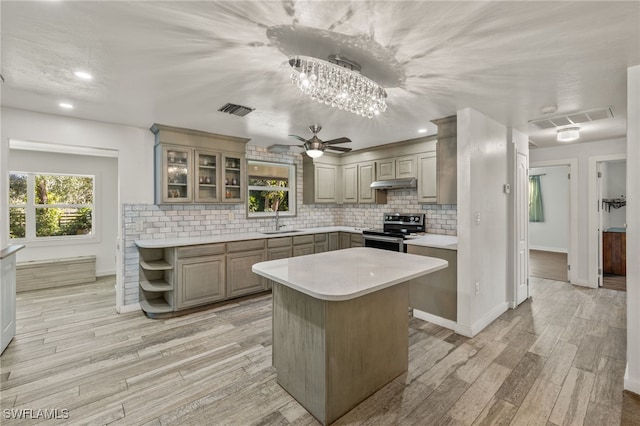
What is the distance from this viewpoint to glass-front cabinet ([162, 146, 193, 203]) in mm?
3797

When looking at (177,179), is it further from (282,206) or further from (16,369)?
(16,369)

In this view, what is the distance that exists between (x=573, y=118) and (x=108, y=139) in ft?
17.9

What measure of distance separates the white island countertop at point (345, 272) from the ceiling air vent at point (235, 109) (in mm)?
1682

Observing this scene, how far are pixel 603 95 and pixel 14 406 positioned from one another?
5.24 metres

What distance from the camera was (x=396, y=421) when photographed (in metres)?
1.89

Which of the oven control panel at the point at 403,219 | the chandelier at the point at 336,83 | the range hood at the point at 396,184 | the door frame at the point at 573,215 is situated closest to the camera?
the chandelier at the point at 336,83

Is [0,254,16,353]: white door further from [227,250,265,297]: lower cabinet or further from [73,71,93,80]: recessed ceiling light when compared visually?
[227,250,265,297]: lower cabinet

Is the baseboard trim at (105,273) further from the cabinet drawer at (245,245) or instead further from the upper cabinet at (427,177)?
the upper cabinet at (427,177)

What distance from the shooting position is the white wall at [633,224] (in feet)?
6.91

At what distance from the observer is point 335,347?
6.16ft

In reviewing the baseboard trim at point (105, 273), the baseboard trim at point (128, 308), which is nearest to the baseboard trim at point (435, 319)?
the baseboard trim at point (128, 308)

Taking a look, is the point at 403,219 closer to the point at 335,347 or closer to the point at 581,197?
the point at 581,197

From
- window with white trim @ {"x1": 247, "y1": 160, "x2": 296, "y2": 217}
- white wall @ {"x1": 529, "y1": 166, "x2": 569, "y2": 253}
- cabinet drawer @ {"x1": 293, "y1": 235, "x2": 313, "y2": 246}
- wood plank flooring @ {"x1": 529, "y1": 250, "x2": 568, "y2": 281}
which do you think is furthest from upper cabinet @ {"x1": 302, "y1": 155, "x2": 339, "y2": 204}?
white wall @ {"x1": 529, "y1": 166, "x2": 569, "y2": 253}

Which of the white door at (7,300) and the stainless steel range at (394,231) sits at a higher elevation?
the stainless steel range at (394,231)
